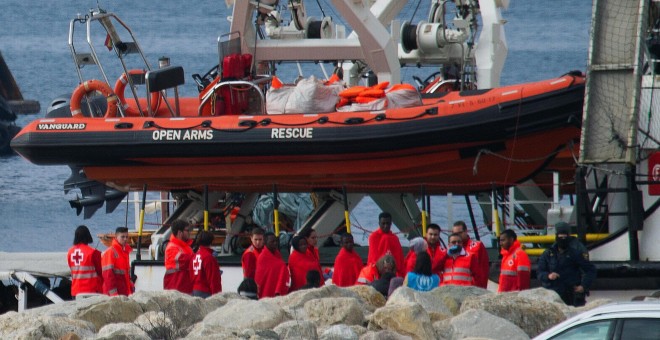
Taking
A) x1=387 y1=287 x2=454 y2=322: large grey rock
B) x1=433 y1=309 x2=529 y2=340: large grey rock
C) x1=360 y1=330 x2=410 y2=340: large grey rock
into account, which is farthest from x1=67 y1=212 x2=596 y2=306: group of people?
x1=360 y1=330 x2=410 y2=340: large grey rock

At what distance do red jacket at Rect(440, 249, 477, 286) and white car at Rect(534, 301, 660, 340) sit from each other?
454 cm

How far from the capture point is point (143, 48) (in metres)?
62.5

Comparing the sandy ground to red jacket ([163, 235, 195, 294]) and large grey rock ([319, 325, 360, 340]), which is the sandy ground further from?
large grey rock ([319, 325, 360, 340])

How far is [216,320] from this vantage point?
10031 millimetres

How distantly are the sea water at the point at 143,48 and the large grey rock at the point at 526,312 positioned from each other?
4.60m

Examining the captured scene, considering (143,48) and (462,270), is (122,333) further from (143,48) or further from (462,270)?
(143,48)

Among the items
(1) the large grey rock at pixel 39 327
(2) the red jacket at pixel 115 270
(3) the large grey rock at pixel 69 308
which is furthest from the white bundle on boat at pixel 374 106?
(1) the large grey rock at pixel 39 327

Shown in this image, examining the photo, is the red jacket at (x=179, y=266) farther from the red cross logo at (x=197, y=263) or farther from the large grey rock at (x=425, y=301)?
the large grey rock at (x=425, y=301)

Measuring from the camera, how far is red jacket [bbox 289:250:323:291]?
12.5 meters

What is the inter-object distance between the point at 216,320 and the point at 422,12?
59.5 metres

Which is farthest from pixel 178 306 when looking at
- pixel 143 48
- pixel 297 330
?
pixel 143 48

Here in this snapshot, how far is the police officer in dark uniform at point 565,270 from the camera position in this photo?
447 inches

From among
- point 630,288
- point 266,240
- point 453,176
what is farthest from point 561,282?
point 453,176

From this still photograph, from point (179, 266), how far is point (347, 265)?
1307 millimetres
